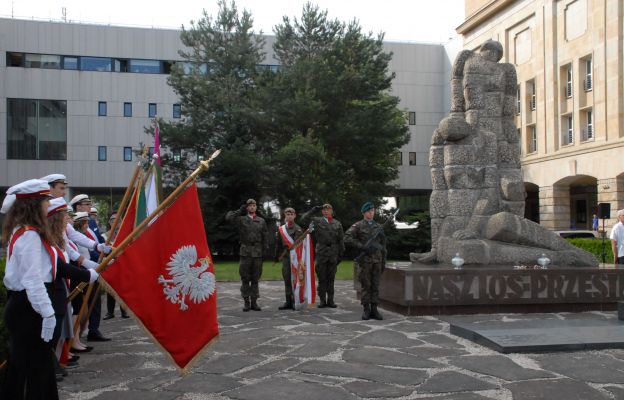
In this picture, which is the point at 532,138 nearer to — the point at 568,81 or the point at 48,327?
the point at 568,81

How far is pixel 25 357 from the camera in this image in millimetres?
4273

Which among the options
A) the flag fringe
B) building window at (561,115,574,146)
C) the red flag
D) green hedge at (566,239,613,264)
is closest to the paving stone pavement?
the flag fringe

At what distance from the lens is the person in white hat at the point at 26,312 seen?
14.0ft

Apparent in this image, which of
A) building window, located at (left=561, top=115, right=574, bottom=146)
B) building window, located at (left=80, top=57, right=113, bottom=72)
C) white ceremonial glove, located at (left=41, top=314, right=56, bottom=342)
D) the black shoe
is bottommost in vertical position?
the black shoe

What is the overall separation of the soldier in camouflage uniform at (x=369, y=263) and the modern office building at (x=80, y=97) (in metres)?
31.6

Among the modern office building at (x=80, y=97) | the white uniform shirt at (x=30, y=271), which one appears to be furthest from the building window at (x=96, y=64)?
the white uniform shirt at (x=30, y=271)

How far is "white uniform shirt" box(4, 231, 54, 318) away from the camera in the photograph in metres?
4.14

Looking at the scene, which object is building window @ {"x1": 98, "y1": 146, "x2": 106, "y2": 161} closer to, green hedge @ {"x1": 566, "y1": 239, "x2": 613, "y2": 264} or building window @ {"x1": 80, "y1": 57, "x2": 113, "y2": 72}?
building window @ {"x1": 80, "y1": 57, "x2": 113, "y2": 72}

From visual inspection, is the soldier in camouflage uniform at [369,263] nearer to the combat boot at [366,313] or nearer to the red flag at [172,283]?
the combat boot at [366,313]

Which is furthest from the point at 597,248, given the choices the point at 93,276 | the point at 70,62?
the point at 70,62

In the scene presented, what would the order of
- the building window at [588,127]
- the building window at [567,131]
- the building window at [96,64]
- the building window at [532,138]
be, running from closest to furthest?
the building window at [588,127] < the building window at [567,131] < the building window at [532,138] < the building window at [96,64]

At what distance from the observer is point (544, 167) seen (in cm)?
3734

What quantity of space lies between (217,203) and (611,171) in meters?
19.3

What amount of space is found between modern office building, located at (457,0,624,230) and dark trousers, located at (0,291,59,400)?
31.3 metres
